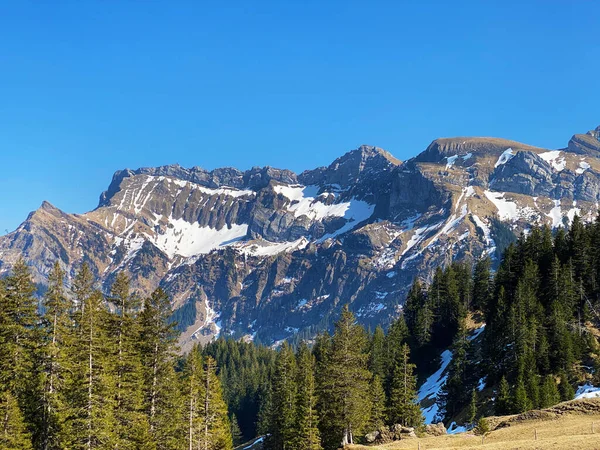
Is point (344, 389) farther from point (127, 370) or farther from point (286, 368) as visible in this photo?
point (286, 368)

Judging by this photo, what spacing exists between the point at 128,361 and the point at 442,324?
85.0 m

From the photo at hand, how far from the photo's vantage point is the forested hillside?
37.1 metres

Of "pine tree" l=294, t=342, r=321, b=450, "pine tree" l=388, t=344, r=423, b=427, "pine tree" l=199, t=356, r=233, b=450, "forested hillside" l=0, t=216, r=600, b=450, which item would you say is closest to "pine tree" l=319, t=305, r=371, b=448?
"forested hillside" l=0, t=216, r=600, b=450

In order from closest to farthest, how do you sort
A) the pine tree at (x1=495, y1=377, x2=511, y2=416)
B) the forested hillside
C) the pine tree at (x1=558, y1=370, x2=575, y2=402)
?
the forested hillside, the pine tree at (x1=558, y1=370, x2=575, y2=402), the pine tree at (x1=495, y1=377, x2=511, y2=416)

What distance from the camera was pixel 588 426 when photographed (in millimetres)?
40219

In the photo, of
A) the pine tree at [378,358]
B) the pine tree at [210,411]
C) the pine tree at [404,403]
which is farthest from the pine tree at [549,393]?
the pine tree at [210,411]

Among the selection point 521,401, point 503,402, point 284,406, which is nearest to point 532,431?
point 521,401

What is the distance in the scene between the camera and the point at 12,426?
115 ft

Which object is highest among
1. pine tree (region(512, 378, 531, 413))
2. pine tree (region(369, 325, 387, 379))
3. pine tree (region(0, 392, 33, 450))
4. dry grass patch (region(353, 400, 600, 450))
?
pine tree (region(369, 325, 387, 379))

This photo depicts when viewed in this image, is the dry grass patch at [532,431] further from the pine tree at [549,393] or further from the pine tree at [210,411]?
the pine tree at [549,393]

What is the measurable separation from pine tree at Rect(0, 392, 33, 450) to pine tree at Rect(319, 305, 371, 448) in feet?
90.4

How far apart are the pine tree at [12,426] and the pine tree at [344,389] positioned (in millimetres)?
27545

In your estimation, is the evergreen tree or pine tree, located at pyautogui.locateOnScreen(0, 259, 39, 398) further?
the evergreen tree

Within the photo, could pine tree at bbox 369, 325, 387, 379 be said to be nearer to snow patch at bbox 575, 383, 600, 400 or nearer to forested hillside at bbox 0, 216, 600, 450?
forested hillside at bbox 0, 216, 600, 450
